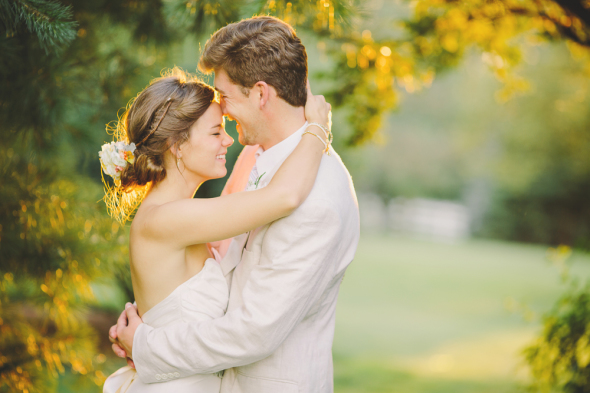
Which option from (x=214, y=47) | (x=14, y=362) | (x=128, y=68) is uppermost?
(x=214, y=47)

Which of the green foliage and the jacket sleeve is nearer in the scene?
the jacket sleeve

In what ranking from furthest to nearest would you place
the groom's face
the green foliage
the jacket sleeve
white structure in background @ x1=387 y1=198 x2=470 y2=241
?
white structure in background @ x1=387 y1=198 x2=470 y2=241 → the green foliage → the groom's face → the jacket sleeve

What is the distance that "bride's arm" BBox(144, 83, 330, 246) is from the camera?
4.87ft

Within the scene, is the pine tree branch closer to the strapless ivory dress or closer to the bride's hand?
the bride's hand

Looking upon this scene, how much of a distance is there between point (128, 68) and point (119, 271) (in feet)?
3.43

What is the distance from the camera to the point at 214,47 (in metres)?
1.73

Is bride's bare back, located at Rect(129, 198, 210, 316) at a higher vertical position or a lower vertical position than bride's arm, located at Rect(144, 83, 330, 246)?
lower

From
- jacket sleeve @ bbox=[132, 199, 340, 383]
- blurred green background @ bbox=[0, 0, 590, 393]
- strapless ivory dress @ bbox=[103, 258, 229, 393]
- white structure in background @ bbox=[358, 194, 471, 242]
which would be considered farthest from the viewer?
white structure in background @ bbox=[358, 194, 471, 242]

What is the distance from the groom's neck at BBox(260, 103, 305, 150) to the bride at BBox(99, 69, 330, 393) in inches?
1.8

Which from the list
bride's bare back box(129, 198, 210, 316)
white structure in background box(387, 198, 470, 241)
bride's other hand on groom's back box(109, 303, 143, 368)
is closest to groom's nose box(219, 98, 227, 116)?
bride's bare back box(129, 198, 210, 316)

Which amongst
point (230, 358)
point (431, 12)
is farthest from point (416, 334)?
point (230, 358)

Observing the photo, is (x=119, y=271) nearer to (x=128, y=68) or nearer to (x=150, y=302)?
(x=150, y=302)

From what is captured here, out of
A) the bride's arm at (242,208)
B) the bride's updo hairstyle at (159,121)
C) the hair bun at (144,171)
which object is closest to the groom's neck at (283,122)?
the bride's arm at (242,208)

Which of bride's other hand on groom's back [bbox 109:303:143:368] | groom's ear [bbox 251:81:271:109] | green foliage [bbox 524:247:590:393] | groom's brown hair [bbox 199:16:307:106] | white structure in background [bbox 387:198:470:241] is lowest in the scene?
white structure in background [bbox 387:198:470:241]
